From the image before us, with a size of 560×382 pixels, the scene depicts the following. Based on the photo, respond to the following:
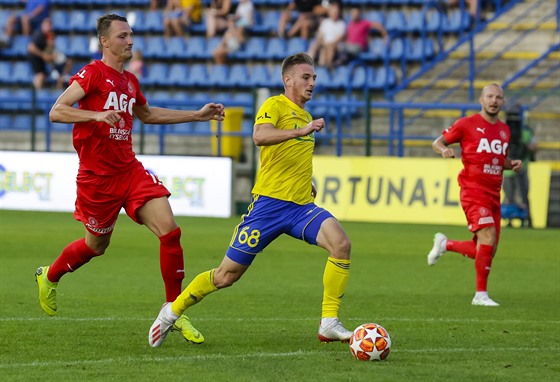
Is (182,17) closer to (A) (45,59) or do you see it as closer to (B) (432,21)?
(A) (45,59)

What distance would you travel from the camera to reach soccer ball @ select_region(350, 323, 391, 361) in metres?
7.88

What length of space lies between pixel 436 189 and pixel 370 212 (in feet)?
4.07

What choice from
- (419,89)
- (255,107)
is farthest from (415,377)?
(419,89)

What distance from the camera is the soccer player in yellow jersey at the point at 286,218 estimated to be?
8508mm

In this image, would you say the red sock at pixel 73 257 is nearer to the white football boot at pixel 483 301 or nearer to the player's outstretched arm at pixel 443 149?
the player's outstretched arm at pixel 443 149

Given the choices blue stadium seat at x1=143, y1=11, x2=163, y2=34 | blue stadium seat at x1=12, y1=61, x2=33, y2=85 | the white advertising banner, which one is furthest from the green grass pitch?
blue stadium seat at x1=143, y1=11, x2=163, y2=34

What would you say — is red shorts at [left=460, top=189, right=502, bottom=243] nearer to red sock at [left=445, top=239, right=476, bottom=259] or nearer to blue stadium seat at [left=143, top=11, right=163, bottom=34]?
red sock at [left=445, top=239, right=476, bottom=259]

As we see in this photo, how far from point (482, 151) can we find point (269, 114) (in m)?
4.10

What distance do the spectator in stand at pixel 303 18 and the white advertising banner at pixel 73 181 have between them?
612 centimetres

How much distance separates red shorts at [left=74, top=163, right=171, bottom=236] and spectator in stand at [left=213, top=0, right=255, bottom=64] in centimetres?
1965

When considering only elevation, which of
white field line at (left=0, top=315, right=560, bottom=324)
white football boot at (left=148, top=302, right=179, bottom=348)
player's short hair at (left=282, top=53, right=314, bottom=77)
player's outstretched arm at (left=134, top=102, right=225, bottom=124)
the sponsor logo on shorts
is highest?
player's short hair at (left=282, top=53, right=314, bottom=77)

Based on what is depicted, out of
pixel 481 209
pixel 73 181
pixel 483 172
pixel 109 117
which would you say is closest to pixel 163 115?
pixel 109 117

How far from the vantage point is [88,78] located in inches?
356

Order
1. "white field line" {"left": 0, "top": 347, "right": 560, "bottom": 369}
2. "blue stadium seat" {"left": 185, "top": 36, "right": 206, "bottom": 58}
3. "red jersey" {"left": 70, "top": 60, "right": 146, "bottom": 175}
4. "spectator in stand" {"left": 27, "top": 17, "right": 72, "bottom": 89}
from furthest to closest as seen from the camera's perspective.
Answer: "blue stadium seat" {"left": 185, "top": 36, "right": 206, "bottom": 58} → "spectator in stand" {"left": 27, "top": 17, "right": 72, "bottom": 89} → "red jersey" {"left": 70, "top": 60, "right": 146, "bottom": 175} → "white field line" {"left": 0, "top": 347, "right": 560, "bottom": 369}
